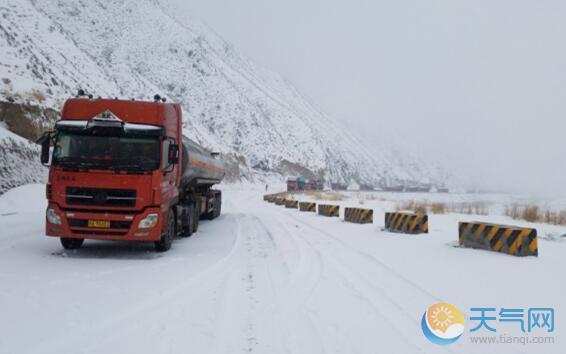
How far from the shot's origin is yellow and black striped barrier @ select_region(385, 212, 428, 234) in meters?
12.4

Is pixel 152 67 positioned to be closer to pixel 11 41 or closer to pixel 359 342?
pixel 11 41

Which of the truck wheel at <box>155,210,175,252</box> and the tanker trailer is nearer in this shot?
the truck wheel at <box>155,210,175,252</box>

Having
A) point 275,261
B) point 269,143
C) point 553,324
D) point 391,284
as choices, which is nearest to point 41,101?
point 275,261

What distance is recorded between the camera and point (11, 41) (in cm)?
3203

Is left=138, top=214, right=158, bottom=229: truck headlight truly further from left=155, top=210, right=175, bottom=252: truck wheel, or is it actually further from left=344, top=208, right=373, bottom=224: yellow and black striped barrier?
left=344, top=208, right=373, bottom=224: yellow and black striped barrier

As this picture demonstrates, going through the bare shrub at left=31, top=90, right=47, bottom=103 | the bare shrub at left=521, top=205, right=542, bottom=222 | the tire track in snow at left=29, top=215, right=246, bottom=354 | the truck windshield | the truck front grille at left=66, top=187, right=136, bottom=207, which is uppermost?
the bare shrub at left=31, top=90, right=47, bottom=103

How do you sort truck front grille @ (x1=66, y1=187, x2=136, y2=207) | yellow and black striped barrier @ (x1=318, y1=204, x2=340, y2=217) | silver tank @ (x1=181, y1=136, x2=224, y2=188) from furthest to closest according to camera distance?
yellow and black striped barrier @ (x1=318, y1=204, x2=340, y2=217), silver tank @ (x1=181, y1=136, x2=224, y2=188), truck front grille @ (x1=66, y1=187, x2=136, y2=207)

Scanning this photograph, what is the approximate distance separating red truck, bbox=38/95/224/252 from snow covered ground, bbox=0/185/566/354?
0.74 m

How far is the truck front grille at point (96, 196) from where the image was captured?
8445 millimetres

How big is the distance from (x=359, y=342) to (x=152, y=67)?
8345 cm

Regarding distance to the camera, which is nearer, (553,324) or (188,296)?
(553,324)

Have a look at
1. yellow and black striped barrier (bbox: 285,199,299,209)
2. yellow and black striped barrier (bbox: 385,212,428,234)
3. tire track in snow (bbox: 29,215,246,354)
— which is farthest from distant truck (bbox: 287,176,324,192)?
tire track in snow (bbox: 29,215,246,354)

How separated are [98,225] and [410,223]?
873cm

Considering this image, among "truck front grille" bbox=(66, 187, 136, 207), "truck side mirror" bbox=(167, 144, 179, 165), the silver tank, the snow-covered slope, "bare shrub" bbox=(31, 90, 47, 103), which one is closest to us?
"truck front grille" bbox=(66, 187, 136, 207)
